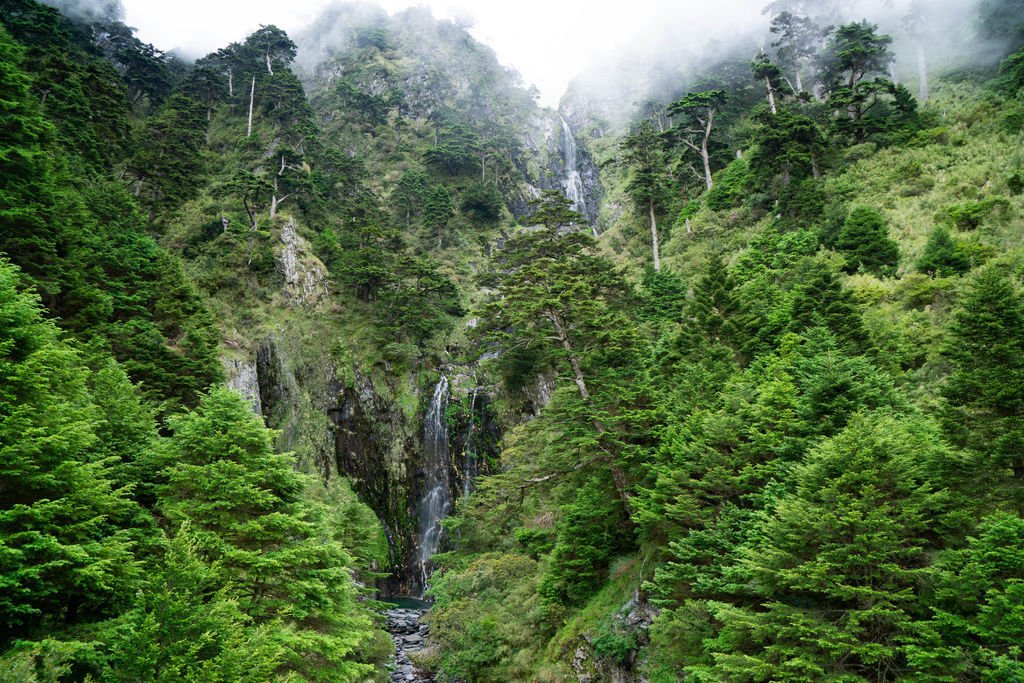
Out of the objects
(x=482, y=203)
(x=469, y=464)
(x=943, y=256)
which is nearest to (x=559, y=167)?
(x=482, y=203)

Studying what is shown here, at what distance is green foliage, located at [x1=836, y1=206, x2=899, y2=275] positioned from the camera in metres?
21.9

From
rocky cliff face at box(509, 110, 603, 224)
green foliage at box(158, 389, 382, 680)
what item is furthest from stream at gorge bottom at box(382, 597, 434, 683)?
rocky cliff face at box(509, 110, 603, 224)

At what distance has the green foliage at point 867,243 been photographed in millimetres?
21906

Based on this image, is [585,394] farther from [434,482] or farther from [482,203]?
[482,203]

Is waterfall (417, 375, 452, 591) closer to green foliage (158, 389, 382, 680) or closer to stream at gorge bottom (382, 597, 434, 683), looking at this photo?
stream at gorge bottom (382, 597, 434, 683)

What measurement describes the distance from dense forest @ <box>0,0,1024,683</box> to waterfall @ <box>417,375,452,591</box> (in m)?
0.23

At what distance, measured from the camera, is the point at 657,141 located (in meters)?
38.9

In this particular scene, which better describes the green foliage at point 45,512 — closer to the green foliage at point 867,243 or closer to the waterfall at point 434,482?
the waterfall at point 434,482

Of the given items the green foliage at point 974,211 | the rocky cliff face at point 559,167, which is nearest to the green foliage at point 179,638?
the green foliage at point 974,211

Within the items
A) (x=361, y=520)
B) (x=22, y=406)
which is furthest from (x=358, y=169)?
(x=22, y=406)

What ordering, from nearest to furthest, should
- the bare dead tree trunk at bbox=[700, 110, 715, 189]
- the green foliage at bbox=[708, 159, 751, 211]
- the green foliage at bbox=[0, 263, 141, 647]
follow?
the green foliage at bbox=[0, 263, 141, 647] → the green foliage at bbox=[708, 159, 751, 211] → the bare dead tree trunk at bbox=[700, 110, 715, 189]

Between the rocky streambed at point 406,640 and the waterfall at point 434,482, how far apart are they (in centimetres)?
359

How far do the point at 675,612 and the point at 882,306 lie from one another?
48.7ft

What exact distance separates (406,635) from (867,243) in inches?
1101
